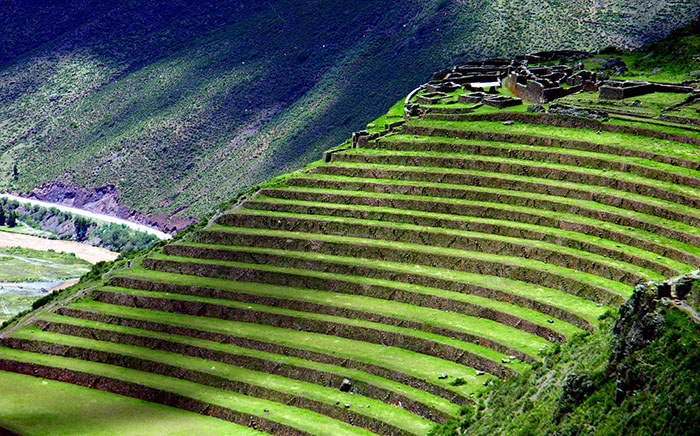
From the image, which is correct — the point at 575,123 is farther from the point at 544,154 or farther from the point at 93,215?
the point at 93,215

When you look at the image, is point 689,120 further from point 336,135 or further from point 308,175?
point 336,135

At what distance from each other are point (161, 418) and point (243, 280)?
809cm

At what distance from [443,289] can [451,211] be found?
5585 mm

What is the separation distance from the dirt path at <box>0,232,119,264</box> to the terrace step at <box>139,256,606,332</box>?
197 ft

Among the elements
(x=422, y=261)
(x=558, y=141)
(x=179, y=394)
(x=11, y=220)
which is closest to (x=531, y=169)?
(x=558, y=141)

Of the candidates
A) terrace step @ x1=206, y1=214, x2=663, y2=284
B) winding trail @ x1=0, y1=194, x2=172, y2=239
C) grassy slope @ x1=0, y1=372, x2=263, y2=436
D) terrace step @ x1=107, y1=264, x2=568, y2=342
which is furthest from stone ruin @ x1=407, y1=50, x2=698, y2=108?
winding trail @ x1=0, y1=194, x2=172, y2=239

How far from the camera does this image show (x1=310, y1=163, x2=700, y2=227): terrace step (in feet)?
123

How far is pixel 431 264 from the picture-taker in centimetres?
4041

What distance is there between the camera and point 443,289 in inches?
1519

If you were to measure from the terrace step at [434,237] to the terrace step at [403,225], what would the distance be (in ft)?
0.14

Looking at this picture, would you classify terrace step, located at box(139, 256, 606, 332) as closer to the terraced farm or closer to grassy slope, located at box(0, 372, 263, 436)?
the terraced farm

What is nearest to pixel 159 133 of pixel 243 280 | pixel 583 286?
pixel 243 280

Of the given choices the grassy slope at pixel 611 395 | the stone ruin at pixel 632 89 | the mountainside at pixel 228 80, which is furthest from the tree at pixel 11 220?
the grassy slope at pixel 611 395

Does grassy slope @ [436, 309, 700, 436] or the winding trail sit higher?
grassy slope @ [436, 309, 700, 436]
